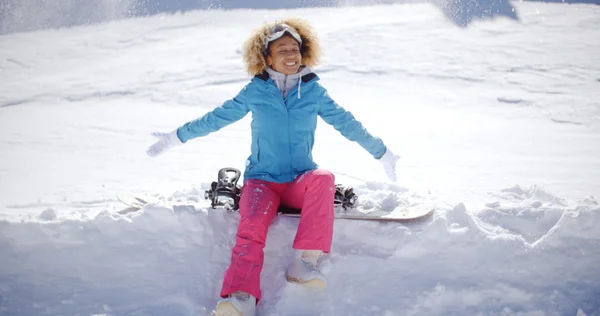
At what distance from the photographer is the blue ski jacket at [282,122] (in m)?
3.24

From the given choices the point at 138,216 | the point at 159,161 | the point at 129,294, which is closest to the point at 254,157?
the point at 138,216

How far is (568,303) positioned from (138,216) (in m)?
2.72

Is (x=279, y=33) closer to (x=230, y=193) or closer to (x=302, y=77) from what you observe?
(x=302, y=77)

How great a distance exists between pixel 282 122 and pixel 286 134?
8 centimetres

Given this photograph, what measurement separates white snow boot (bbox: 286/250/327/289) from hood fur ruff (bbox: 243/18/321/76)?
1273mm

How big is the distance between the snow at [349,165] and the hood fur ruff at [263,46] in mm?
1063

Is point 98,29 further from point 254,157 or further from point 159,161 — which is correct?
point 254,157

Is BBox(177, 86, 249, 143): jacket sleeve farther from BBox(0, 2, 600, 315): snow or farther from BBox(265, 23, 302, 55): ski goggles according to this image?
BBox(0, 2, 600, 315): snow

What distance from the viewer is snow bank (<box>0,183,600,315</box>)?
286cm

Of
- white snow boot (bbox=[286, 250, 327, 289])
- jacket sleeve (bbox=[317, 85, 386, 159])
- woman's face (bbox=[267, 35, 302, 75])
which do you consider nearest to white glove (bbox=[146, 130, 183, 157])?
woman's face (bbox=[267, 35, 302, 75])

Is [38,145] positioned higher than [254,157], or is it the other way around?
[254,157]

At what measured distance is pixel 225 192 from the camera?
3350 millimetres

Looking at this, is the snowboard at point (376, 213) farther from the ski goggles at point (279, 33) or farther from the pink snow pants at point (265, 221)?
the ski goggles at point (279, 33)

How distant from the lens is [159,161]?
5883 millimetres
